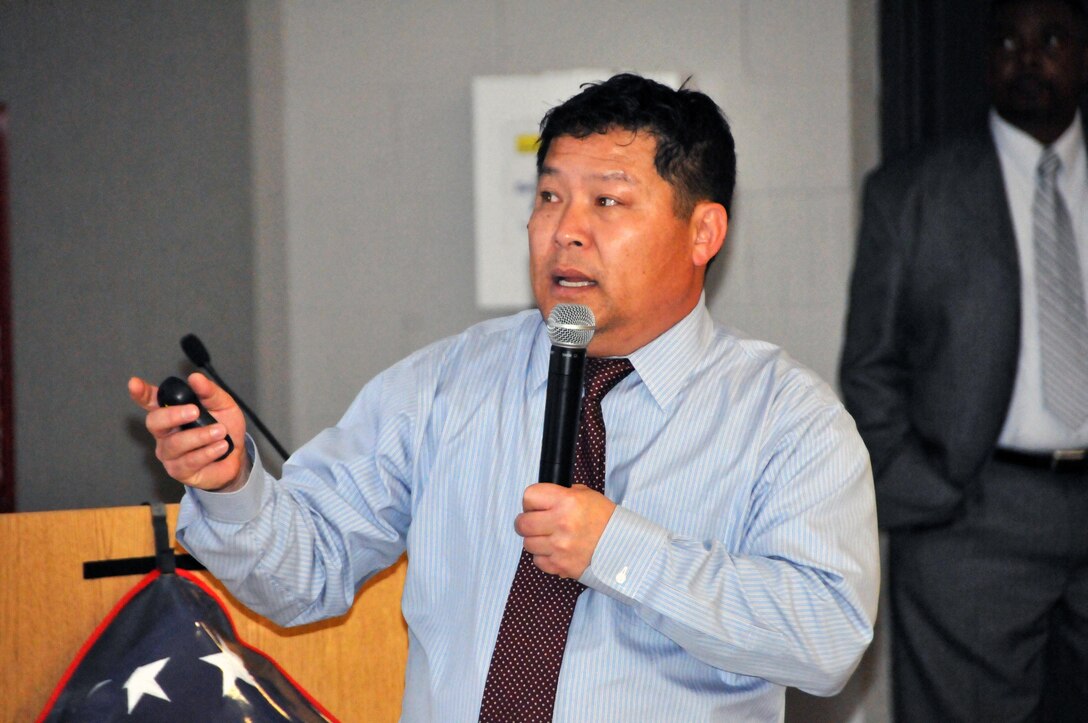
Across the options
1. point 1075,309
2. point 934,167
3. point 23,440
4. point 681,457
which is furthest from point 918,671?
point 23,440

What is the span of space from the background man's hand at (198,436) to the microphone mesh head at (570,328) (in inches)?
15.7

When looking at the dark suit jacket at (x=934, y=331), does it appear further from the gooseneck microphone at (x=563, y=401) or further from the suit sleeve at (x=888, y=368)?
the gooseneck microphone at (x=563, y=401)

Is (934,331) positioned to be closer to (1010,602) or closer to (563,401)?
(1010,602)

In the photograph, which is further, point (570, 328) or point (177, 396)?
point (570, 328)

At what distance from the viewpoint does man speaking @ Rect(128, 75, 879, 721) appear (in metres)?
1.34

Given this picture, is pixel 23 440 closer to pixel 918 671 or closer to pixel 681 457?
pixel 681 457

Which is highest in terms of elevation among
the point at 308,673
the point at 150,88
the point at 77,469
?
the point at 150,88

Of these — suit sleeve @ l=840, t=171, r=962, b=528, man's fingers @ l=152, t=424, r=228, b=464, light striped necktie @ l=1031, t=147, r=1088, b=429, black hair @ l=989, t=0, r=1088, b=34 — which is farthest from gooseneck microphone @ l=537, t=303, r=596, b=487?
black hair @ l=989, t=0, r=1088, b=34

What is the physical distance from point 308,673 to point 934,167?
1967mm

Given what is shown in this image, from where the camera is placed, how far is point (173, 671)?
1388 mm

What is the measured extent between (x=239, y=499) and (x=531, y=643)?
16.4 inches

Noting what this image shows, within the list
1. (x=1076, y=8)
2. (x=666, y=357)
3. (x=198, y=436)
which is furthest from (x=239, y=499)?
(x=1076, y=8)

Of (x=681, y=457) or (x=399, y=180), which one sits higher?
(x=399, y=180)

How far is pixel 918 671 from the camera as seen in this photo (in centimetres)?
265
